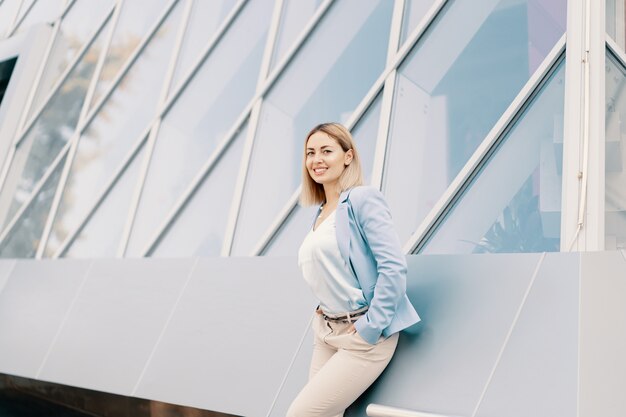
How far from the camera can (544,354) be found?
4262 mm

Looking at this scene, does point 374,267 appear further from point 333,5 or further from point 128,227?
point 128,227

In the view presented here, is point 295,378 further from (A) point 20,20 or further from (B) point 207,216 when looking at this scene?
(A) point 20,20

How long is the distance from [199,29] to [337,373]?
690 cm

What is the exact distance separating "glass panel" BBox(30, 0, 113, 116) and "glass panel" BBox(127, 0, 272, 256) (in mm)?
3492

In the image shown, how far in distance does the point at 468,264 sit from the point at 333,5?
4288mm

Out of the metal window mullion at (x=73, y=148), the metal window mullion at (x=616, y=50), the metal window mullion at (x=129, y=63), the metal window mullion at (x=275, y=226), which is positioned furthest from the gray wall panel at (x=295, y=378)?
the metal window mullion at (x=129, y=63)

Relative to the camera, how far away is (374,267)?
431 cm

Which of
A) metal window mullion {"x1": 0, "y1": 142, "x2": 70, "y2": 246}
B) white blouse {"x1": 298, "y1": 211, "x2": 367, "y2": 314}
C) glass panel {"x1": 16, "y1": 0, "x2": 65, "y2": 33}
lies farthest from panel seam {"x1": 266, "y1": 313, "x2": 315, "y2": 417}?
glass panel {"x1": 16, "y1": 0, "x2": 65, "y2": 33}

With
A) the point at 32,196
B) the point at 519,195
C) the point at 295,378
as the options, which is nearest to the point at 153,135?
the point at 32,196

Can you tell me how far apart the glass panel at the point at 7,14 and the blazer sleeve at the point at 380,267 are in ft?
44.6

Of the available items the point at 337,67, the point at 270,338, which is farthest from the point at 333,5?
the point at 270,338

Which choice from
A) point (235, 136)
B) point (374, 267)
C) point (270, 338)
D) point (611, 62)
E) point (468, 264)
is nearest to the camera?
point (374, 267)

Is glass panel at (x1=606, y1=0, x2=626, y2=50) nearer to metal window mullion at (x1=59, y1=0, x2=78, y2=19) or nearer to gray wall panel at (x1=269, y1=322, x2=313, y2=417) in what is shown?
gray wall panel at (x1=269, y1=322, x2=313, y2=417)

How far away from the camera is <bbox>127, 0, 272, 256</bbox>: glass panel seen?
898 cm
